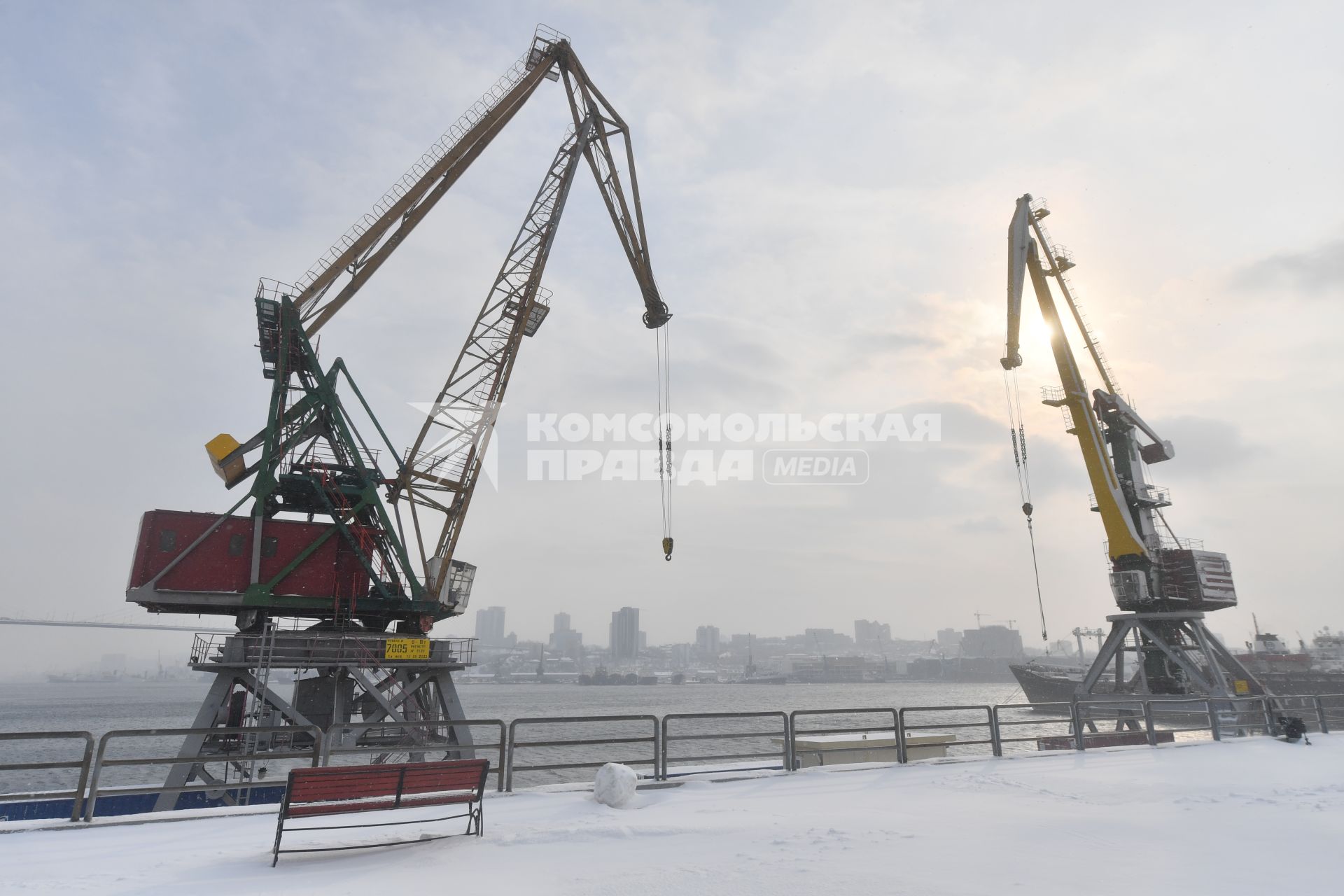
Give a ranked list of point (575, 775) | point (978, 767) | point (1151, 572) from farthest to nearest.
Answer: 1. point (1151, 572)
2. point (575, 775)
3. point (978, 767)

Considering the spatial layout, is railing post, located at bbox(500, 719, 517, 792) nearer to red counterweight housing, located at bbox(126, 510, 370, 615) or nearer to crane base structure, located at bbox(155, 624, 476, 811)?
crane base structure, located at bbox(155, 624, 476, 811)

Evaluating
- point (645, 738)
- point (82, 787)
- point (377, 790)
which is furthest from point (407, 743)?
point (377, 790)

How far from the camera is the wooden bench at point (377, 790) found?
7.94 m

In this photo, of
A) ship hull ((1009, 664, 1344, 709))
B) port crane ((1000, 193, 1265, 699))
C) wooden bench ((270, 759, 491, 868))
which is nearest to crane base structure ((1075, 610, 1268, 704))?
port crane ((1000, 193, 1265, 699))

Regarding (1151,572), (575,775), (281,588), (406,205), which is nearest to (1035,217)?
(1151,572)

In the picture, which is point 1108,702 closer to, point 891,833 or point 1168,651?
point 891,833

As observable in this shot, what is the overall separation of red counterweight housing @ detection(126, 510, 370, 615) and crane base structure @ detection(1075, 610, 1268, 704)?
144 feet

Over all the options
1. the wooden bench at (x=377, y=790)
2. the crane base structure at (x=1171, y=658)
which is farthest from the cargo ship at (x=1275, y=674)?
the wooden bench at (x=377, y=790)

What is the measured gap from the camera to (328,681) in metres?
30.8

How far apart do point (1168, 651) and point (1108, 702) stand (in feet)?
119

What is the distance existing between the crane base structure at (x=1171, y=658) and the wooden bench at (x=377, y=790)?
46820mm

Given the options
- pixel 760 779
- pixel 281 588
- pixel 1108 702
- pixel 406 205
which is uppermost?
pixel 406 205

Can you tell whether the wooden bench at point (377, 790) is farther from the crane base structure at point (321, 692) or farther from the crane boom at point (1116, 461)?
the crane boom at point (1116, 461)

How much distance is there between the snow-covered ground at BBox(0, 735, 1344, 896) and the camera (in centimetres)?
703
